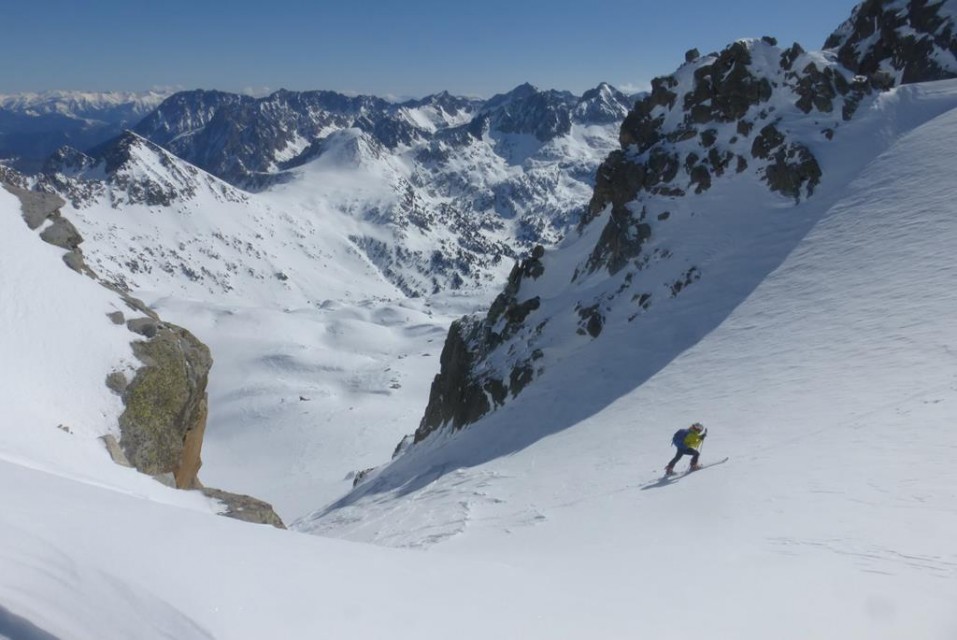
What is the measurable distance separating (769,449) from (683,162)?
2659 cm

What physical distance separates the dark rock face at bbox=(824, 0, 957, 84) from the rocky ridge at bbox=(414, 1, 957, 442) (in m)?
0.08

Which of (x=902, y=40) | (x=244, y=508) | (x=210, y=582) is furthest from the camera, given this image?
(x=902, y=40)

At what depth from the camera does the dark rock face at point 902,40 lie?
38.2 metres

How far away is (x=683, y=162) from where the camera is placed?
36531 millimetres

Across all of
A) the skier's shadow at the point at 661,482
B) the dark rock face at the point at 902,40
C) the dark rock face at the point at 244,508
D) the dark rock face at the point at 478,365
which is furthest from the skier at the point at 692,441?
the dark rock face at the point at 902,40

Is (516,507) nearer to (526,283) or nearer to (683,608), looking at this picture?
(683,608)

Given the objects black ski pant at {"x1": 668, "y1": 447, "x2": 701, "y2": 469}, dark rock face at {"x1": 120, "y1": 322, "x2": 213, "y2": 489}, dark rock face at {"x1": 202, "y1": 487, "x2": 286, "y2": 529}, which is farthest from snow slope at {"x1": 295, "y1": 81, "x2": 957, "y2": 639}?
dark rock face at {"x1": 120, "y1": 322, "x2": 213, "y2": 489}

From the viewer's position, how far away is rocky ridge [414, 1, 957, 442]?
32.3m

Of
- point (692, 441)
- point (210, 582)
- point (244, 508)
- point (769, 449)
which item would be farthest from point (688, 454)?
point (244, 508)

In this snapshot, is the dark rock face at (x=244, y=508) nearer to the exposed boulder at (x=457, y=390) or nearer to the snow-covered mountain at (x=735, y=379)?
the snow-covered mountain at (x=735, y=379)

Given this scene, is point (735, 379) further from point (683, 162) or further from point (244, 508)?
point (683, 162)

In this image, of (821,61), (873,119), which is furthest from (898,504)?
(821,61)

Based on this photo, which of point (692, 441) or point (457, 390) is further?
point (457, 390)

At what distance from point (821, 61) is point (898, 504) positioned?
35.1 meters
